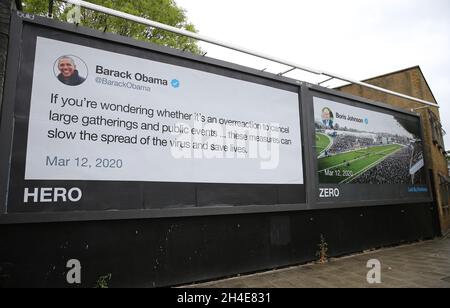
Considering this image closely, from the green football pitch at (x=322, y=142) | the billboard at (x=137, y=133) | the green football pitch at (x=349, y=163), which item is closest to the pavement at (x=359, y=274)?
the billboard at (x=137, y=133)

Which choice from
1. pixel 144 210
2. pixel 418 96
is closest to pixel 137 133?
pixel 144 210

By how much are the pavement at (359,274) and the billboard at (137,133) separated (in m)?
1.44

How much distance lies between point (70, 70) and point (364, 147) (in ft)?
25.5

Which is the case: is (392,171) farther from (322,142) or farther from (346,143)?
(322,142)

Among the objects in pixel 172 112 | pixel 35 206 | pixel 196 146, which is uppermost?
pixel 172 112

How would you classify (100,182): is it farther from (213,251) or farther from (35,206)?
(213,251)

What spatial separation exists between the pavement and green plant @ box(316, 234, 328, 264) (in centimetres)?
16

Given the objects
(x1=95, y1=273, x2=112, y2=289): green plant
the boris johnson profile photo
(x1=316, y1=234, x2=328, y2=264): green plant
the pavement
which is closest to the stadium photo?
(x1=316, y1=234, x2=328, y2=264): green plant

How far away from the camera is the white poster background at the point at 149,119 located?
446cm

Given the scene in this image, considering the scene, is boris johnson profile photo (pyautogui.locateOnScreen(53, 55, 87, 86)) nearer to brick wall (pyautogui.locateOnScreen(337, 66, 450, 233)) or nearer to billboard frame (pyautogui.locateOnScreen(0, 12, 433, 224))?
billboard frame (pyautogui.locateOnScreen(0, 12, 433, 224))

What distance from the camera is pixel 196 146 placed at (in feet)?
18.7

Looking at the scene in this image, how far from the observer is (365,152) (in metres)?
8.85
